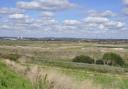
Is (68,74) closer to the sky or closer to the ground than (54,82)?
closer to the ground

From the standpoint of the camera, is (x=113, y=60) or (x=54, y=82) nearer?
(x=54, y=82)

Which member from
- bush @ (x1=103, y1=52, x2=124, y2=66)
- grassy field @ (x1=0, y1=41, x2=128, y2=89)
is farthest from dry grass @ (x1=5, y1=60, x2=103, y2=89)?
bush @ (x1=103, y1=52, x2=124, y2=66)

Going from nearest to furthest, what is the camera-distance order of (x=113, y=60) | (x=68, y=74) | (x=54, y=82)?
(x=54, y=82)
(x=68, y=74)
(x=113, y=60)

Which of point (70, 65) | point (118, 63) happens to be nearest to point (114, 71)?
point (70, 65)

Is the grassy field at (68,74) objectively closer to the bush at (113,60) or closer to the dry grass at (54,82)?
the dry grass at (54,82)

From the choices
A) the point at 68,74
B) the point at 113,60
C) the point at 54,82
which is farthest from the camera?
the point at 113,60

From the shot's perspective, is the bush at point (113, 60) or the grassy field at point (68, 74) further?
the bush at point (113, 60)

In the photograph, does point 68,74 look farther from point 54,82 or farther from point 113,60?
point 113,60

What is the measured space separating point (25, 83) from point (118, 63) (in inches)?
2062

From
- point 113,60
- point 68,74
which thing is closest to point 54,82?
point 68,74

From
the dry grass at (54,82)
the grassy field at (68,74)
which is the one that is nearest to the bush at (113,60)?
the grassy field at (68,74)

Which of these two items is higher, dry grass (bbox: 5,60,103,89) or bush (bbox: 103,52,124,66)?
dry grass (bbox: 5,60,103,89)

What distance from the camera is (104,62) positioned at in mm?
68438

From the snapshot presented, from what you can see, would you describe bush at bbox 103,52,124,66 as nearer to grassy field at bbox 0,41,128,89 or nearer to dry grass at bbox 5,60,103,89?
grassy field at bbox 0,41,128,89
